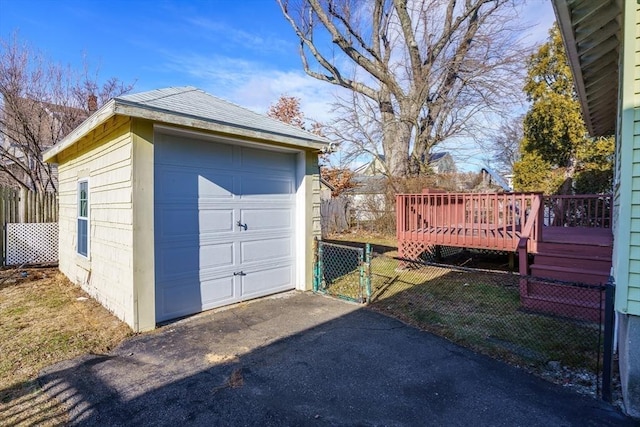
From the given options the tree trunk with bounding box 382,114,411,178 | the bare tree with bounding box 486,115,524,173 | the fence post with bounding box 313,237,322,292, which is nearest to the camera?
the fence post with bounding box 313,237,322,292

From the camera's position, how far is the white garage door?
14.5ft

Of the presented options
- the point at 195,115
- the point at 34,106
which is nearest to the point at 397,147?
the point at 195,115

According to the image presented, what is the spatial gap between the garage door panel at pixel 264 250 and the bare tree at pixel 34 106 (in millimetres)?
9329

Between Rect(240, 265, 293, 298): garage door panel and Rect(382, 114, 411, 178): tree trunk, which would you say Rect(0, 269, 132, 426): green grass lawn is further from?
Rect(382, 114, 411, 178): tree trunk

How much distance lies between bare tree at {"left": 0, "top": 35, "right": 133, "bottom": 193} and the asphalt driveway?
10053 millimetres

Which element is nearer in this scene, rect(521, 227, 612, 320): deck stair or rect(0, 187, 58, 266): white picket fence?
rect(521, 227, 612, 320): deck stair

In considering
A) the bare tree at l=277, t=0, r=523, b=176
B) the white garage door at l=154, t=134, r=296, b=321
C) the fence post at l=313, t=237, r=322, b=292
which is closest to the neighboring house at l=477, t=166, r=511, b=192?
the bare tree at l=277, t=0, r=523, b=176

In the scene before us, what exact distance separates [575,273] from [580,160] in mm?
8404

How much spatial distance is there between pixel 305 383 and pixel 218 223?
2.78 meters

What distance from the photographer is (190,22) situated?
1038 cm

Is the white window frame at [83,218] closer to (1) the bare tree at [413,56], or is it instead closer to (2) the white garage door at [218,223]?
(2) the white garage door at [218,223]

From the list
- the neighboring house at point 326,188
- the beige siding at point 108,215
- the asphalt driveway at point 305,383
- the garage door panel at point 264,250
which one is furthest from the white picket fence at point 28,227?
the neighboring house at point 326,188

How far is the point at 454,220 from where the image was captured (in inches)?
300

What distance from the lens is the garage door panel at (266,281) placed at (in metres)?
5.39
